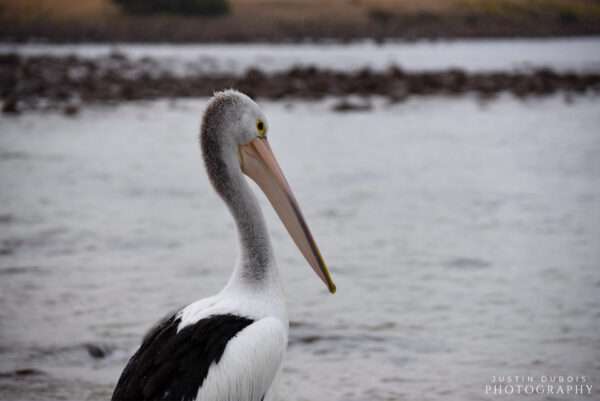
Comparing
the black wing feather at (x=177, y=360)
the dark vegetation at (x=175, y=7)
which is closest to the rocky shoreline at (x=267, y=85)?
the black wing feather at (x=177, y=360)

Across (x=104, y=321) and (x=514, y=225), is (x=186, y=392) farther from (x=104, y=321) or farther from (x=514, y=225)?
(x=514, y=225)

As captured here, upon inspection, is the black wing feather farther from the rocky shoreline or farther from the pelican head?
the rocky shoreline

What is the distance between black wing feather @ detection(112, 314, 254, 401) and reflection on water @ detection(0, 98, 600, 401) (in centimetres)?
132

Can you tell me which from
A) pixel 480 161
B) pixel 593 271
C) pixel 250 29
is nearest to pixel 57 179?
pixel 480 161

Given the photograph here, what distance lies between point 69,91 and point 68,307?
55.8ft

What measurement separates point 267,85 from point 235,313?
19600 millimetres

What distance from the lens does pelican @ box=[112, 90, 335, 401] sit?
2.85m

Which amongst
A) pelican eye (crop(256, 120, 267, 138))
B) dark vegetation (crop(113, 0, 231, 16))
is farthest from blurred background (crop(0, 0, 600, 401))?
dark vegetation (crop(113, 0, 231, 16))

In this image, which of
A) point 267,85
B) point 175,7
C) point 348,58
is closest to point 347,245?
point 267,85

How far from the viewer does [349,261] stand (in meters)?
6.55

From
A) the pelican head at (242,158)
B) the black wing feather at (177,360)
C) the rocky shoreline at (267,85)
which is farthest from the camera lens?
the rocky shoreline at (267,85)

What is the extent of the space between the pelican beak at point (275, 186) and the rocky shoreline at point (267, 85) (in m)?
15.0

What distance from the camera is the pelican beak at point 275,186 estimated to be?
345cm

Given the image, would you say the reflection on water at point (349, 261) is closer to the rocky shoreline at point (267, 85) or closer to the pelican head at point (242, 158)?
the pelican head at point (242, 158)
